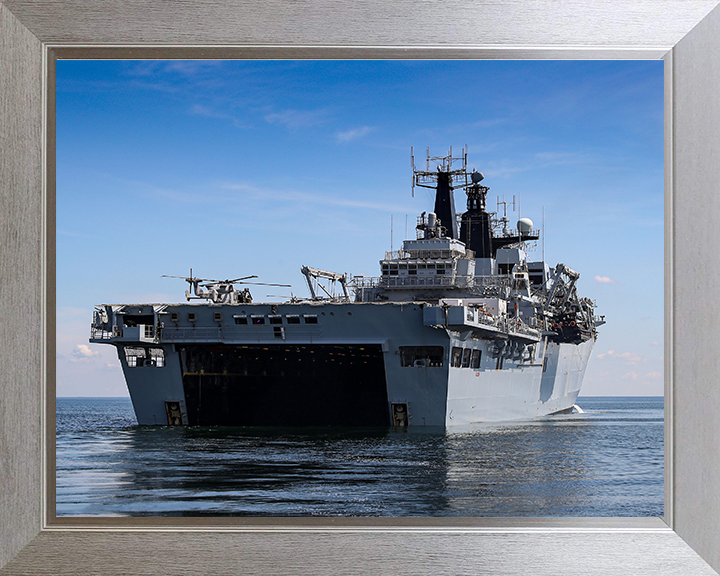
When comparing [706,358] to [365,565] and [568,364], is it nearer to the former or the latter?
[365,565]

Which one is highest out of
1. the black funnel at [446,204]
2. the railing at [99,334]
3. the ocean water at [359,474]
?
the black funnel at [446,204]

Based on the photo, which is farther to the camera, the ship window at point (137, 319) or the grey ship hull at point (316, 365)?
the ship window at point (137, 319)

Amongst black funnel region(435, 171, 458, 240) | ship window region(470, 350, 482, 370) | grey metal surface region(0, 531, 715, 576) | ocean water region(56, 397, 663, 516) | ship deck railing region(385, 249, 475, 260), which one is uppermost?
black funnel region(435, 171, 458, 240)

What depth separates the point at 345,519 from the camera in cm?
527

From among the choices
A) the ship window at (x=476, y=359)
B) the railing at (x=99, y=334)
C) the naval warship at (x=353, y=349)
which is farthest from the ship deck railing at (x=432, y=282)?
the railing at (x=99, y=334)

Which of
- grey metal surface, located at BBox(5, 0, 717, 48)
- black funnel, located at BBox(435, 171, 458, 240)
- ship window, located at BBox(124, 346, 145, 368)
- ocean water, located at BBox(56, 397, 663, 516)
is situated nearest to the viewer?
grey metal surface, located at BBox(5, 0, 717, 48)

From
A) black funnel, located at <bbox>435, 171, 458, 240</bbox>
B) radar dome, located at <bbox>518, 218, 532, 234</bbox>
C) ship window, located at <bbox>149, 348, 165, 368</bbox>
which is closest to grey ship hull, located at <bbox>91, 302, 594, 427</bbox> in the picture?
ship window, located at <bbox>149, 348, 165, 368</bbox>

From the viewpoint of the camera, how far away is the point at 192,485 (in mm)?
12641

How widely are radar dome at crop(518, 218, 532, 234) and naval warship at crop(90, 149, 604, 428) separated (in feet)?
20.2

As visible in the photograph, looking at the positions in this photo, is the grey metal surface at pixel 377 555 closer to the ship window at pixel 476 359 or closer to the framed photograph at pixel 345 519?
the framed photograph at pixel 345 519

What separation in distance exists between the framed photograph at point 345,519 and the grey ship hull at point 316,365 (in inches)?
574

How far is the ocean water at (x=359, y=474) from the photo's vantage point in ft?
34.6

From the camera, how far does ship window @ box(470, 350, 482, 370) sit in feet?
75.2

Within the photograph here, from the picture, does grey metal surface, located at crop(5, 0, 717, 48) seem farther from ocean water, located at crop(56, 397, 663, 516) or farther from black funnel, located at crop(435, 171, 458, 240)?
black funnel, located at crop(435, 171, 458, 240)
